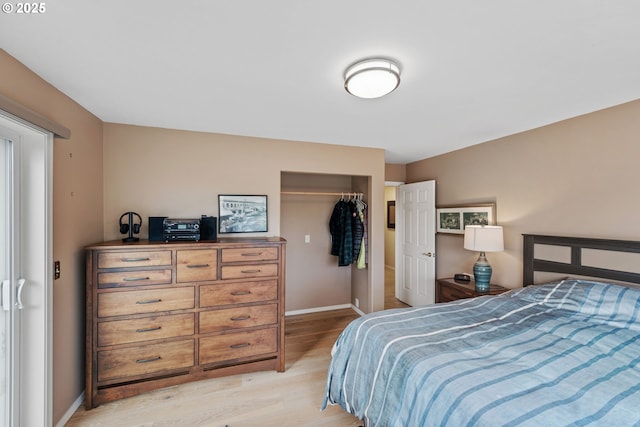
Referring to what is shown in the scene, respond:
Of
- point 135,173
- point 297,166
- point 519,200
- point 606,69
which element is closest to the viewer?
point 606,69

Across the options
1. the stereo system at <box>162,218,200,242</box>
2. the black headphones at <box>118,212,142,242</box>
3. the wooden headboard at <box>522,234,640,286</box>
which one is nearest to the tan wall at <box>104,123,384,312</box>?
the black headphones at <box>118,212,142,242</box>

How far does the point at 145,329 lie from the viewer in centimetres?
212

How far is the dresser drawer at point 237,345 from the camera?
227 cm

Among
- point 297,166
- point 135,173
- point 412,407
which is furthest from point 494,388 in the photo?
point 135,173

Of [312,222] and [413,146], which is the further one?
[312,222]

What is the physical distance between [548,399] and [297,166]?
2649mm

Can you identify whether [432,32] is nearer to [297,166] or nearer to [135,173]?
[297,166]

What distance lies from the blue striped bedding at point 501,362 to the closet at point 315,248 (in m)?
1.87

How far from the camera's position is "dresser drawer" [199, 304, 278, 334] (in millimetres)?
2271

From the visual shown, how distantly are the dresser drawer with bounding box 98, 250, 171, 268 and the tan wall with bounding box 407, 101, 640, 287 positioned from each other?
3.35 m

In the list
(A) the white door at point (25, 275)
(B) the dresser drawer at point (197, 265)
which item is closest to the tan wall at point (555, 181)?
(B) the dresser drawer at point (197, 265)

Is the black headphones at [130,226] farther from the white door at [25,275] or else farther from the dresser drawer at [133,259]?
the white door at [25,275]

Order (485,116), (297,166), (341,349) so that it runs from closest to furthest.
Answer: (341,349) < (485,116) < (297,166)

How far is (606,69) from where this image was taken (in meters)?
1.54
